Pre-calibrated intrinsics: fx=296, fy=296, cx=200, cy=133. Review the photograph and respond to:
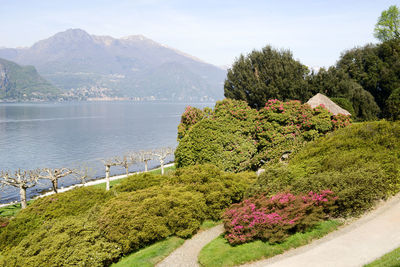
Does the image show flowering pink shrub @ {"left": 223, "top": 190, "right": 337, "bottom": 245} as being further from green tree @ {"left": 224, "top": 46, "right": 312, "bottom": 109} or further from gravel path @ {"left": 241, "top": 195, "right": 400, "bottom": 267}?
green tree @ {"left": 224, "top": 46, "right": 312, "bottom": 109}

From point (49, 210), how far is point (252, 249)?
439 inches

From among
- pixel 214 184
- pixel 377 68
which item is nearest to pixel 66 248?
pixel 214 184

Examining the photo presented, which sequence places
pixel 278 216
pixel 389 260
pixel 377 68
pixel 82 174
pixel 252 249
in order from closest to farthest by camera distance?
pixel 389 260, pixel 252 249, pixel 278 216, pixel 82 174, pixel 377 68

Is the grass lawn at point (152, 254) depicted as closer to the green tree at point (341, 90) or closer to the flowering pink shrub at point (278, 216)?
the flowering pink shrub at point (278, 216)

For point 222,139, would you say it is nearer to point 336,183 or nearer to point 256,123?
point 256,123

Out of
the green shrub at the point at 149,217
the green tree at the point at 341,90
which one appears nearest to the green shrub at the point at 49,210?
the green shrub at the point at 149,217

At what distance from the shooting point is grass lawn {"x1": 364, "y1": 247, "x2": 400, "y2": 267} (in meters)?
8.06

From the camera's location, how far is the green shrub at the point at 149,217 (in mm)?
13055

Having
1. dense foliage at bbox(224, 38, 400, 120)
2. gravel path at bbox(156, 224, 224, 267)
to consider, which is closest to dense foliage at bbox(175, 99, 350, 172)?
gravel path at bbox(156, 224, 224, 267)

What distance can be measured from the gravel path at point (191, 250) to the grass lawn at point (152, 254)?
0.25m

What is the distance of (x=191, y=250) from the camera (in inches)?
492

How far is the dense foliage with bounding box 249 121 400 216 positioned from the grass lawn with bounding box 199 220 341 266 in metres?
1.76

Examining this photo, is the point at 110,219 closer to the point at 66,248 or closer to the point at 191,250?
the point at 66,248

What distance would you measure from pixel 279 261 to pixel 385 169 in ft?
26.4
